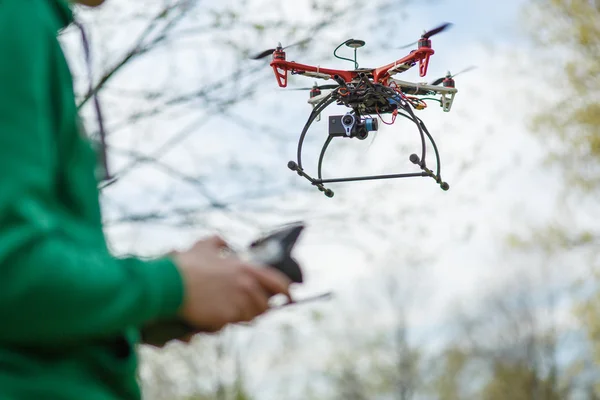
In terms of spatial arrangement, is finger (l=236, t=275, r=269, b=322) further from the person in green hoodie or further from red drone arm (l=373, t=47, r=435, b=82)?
red drone arm (l=373, t=47, r=435, b=82)

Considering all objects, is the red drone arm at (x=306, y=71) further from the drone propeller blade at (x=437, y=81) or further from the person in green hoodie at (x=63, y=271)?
the person in green hoodie at (x=63, y=271)

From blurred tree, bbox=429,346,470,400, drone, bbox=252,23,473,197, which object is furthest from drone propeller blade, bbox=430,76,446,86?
blurred tree, bbox=429,346,470,400

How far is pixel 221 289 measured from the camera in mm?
1222

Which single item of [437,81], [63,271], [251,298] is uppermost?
[63,271]

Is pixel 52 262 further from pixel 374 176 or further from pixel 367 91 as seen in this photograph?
pixel 367 91

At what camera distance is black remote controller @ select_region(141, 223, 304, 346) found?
128cm

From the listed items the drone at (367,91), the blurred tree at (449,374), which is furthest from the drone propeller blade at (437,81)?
the blurred tree at (449,374)

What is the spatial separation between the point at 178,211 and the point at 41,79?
6321 millimetres

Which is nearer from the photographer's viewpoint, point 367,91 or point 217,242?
point 217,242

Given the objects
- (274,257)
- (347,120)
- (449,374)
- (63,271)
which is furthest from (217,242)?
(449,374)

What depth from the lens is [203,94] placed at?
708 centimetres

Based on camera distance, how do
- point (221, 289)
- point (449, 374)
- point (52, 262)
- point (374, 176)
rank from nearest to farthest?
point (52, 262), point (221, 289), point (374, 176), point (449, 374)

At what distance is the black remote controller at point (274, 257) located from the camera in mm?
1275

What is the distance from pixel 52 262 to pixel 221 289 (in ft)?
0.76
